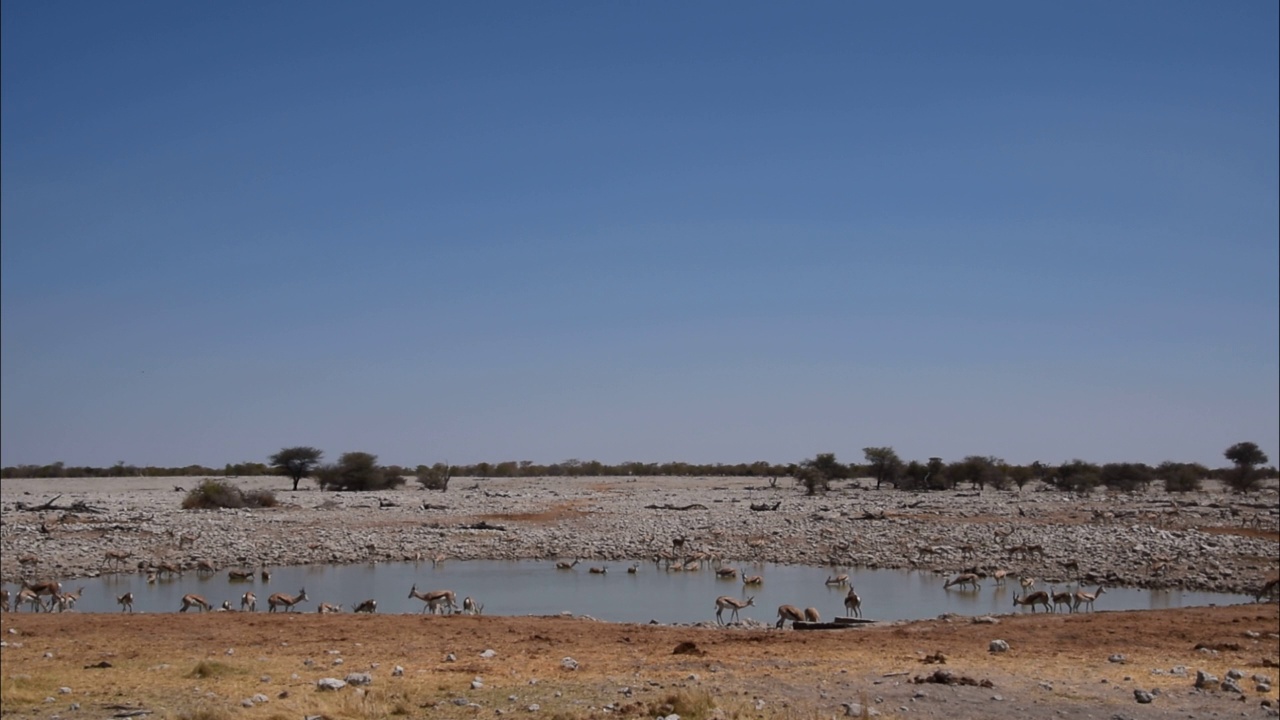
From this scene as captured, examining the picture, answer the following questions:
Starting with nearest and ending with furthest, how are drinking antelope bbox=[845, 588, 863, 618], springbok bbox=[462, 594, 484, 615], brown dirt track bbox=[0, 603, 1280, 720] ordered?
brown dirt track bbox=[0, 603, 1280, 720] → drinking antelope bbox=[845, 588, 863, 618] → springbok bbox=[462, 594, 484, 615]

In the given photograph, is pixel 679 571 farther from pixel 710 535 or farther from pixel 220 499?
pixel 220 499

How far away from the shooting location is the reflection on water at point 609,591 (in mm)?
22766

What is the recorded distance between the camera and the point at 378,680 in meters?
13.1

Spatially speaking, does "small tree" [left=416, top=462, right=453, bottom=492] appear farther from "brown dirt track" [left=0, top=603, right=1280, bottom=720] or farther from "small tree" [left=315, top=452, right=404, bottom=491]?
"brown dirt track" [left=0, top=603, right=1280, bottom=720]

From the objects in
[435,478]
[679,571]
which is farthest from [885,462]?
[679,571]

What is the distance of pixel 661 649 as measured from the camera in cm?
1622

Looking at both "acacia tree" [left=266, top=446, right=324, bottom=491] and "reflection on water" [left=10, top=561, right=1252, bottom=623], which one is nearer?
"reflection on water" [left=10, top=561, right=1252, bottom=623]

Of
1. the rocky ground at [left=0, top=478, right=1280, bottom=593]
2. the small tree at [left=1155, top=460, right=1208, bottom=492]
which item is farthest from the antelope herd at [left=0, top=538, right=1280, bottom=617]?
the small tree at [left=1155, top=460, right=1208, bottom=492]

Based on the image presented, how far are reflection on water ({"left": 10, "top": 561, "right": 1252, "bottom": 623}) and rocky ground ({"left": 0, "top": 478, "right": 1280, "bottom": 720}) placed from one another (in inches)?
69.9

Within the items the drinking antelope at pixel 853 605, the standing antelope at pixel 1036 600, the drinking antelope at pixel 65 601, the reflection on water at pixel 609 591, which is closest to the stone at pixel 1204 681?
the drinking antelope at pixel 853 605

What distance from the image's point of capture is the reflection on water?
2277cm

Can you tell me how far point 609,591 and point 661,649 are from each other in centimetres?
941

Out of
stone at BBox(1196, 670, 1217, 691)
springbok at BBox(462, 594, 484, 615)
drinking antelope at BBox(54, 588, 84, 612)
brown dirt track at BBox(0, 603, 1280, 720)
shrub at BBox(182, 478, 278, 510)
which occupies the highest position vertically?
shrub at BBox(182, 478, 278, 510)

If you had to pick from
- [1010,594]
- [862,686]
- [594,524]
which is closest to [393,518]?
[594,524]
